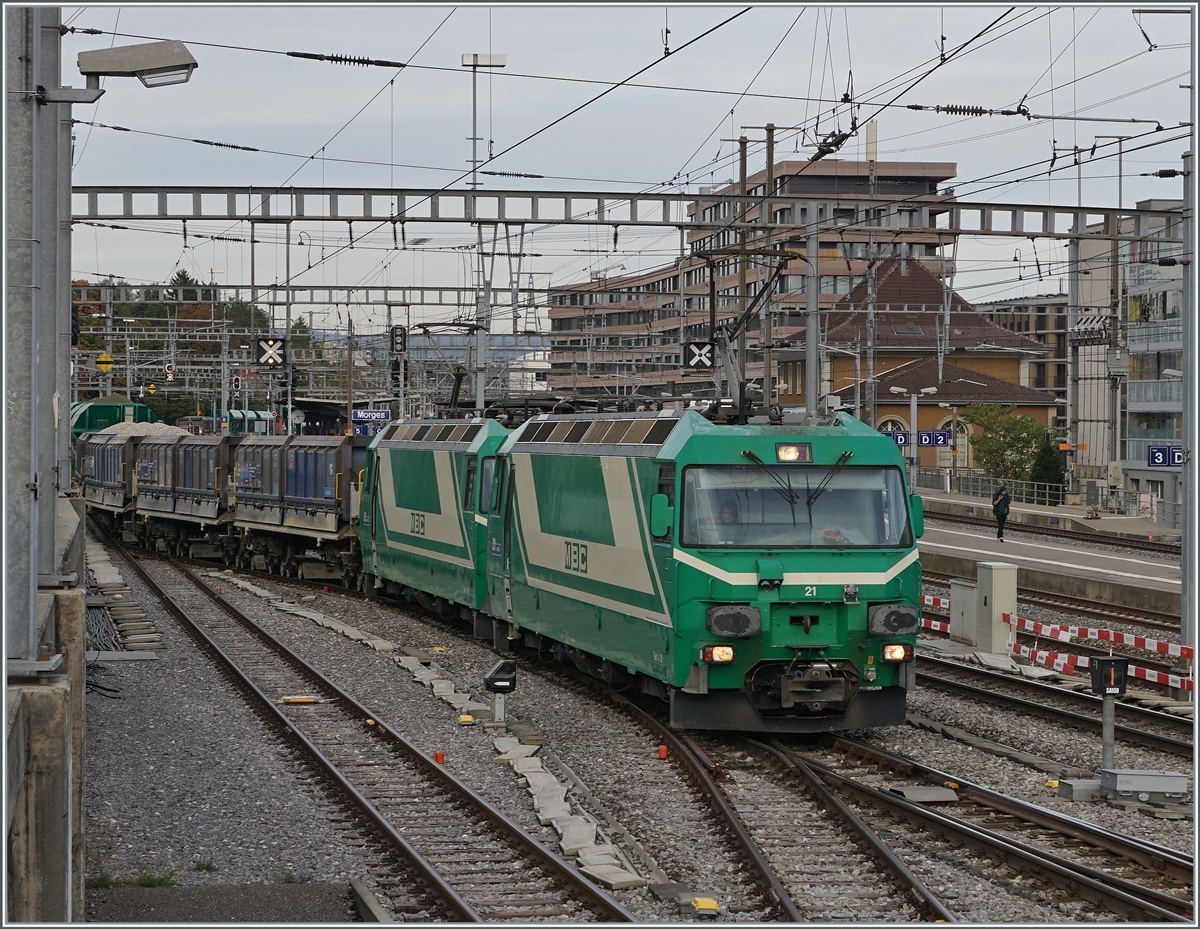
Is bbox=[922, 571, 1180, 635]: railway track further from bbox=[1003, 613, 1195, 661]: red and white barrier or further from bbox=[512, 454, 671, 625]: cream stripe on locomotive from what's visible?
bbox=[512, 454, 671, 625]: cream stripe on locomotive

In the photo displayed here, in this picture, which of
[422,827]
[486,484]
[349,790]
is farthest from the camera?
[486,484]

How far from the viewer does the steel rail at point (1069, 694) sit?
14648mm

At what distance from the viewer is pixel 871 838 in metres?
9.72

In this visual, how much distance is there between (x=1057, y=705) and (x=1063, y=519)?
1193 inches

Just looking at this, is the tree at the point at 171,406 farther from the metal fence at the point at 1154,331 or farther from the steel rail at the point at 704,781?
the steel rail at the point at 704,781

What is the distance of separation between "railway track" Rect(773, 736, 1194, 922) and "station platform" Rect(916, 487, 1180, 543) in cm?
2836

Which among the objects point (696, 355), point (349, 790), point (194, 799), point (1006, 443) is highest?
point (696, 355)

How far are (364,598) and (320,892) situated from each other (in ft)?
65.3

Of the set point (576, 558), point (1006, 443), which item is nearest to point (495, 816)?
point (576, 558)

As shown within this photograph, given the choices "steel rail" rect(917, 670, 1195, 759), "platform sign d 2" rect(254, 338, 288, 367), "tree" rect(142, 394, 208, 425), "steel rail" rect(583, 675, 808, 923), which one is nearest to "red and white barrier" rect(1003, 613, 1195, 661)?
"steel rail" rect(917, 670, 1195, 759)

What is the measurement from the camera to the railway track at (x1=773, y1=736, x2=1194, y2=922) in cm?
860

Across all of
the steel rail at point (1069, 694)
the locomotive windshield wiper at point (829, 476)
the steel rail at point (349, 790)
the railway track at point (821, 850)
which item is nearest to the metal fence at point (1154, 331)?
the steel rail at point (1069, 694)

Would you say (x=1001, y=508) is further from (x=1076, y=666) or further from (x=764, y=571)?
(x=764, y=571)

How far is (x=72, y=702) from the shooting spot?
8.25 metres
